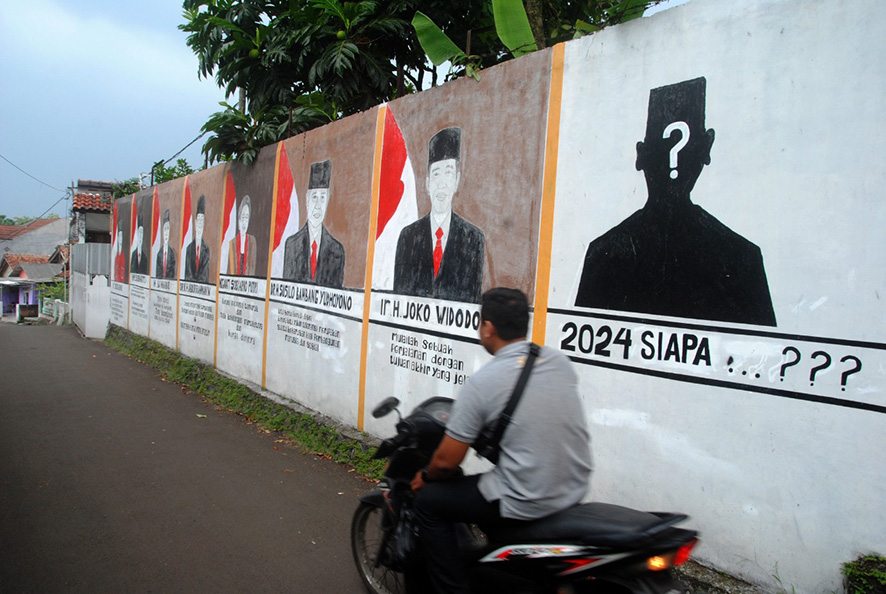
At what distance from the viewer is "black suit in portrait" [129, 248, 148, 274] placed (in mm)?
13484

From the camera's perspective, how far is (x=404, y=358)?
514 centimetres

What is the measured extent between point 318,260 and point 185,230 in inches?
229

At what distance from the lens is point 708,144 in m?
3.08

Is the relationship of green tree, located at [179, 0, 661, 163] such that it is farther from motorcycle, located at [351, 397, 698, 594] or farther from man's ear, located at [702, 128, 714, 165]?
motorcycle, located at [351, 397, 698, 594]

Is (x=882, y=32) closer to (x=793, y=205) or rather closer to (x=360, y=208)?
(x=793, y=205)

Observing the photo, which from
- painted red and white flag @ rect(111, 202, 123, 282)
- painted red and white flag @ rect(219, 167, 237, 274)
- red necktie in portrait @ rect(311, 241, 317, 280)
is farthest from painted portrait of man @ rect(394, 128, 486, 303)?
painted red and white flag @ rect(111, 202, 123, 282)

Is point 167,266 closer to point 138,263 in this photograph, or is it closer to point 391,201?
point 138,263

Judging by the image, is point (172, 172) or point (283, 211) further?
point (172, 172)

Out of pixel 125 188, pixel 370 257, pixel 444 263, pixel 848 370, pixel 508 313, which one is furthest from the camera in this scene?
pixel 125 188

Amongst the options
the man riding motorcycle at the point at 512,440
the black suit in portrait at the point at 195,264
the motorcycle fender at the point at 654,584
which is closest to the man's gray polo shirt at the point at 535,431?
the man riding motorcycle at the point at 512,440

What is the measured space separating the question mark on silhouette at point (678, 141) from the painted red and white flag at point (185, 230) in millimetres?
9639

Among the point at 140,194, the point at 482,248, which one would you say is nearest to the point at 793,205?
the point at 482,248

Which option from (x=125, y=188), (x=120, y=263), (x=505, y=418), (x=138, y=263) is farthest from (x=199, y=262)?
(x=125, y=188)

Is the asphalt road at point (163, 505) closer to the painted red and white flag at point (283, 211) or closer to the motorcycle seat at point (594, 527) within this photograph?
the motorcycle seat at point (594, 527)
